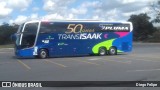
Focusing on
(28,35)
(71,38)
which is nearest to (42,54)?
(28,35)

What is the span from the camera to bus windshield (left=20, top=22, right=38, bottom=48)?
2947 cm

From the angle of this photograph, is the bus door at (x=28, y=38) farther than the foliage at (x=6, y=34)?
No

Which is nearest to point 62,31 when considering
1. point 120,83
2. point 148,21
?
point 120,83

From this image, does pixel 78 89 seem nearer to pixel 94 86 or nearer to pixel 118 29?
pixel 94 86

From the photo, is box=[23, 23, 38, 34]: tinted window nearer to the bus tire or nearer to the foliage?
the bus tire

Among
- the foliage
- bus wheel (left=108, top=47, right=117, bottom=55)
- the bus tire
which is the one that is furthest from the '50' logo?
the foliage

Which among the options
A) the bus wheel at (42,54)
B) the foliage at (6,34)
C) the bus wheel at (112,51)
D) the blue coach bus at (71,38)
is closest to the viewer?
the blue coach bus at (71,38)

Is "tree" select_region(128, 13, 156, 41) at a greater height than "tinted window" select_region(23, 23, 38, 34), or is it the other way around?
"tree" select_region(128, 13, 156, 41)

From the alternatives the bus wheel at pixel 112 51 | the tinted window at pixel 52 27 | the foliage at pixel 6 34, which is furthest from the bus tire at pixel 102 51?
the foliage at pixel 6 34

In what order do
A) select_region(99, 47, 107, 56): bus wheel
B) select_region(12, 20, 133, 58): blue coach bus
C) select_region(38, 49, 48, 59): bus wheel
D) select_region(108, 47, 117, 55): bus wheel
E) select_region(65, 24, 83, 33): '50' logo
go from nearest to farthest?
select_region(12, 20, 133, 58): blue coach bus → select_region(38, 49, 48, 59): bus wheel → select_region(65, 24, 83, 33): '50' logo → select_region(99, 47, 107, 56): bus wheel → select_region(108, 47, 117, 55): bus wheel

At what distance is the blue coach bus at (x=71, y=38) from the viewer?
29.7 metres

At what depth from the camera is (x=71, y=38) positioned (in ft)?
103

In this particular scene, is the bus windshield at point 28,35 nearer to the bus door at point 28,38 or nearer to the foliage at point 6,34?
the bus door at point 28,38

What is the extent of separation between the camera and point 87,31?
32.1 meters
